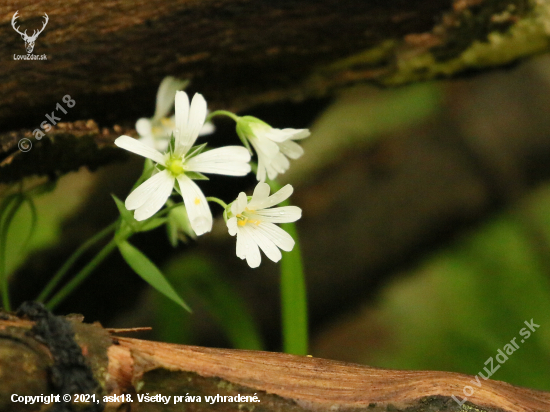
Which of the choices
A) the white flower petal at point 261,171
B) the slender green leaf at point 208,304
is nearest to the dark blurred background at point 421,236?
the slender green leaf at point 208,304

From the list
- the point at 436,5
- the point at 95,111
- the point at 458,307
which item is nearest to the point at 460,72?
the point at 436,5

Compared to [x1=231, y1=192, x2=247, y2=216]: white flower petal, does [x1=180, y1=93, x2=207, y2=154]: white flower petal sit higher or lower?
higher

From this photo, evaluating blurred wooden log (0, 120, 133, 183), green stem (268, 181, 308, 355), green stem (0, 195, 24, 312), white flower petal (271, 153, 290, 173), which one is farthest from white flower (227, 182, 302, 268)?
green stem (0, 195, 24, 312)

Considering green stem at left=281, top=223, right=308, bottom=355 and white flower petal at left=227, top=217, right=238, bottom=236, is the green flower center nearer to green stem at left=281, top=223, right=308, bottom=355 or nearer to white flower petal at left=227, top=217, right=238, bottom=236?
white flower petal at left=227, top=217, right=238, bottom=236

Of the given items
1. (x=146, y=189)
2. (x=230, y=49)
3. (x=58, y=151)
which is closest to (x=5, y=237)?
(x=58, y=151)

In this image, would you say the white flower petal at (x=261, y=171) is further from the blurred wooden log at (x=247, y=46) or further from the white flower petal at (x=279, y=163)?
the blurred wooden log at (x=247, y=46)
